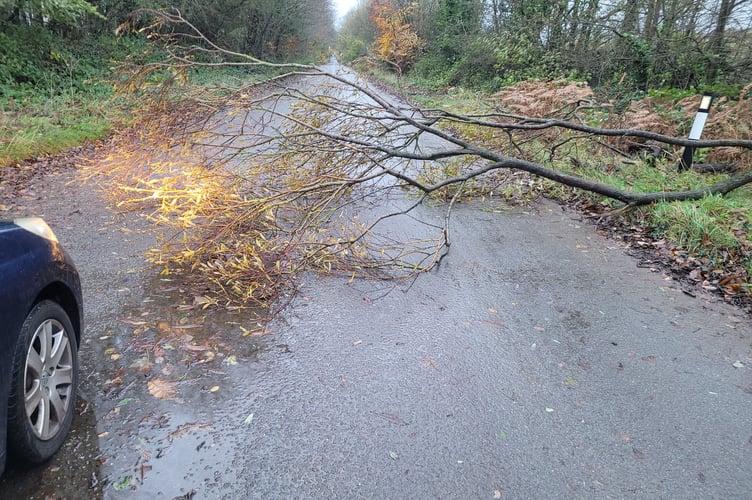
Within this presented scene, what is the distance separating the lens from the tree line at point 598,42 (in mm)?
12352

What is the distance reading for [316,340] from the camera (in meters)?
3.75

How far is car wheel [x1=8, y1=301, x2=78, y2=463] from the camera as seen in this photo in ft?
7.10

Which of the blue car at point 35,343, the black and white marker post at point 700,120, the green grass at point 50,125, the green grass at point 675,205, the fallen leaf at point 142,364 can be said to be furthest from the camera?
the green grass at point 50,125

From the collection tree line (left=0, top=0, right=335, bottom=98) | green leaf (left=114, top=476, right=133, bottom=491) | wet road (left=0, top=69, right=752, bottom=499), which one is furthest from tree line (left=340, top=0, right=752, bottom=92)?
tree line (left=0, top=0, right=335, bottom=98)

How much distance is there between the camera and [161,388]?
10.1ft

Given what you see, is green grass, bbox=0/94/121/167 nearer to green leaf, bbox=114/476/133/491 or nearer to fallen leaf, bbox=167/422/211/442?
fallen leaf, bbox=167/422/211/442

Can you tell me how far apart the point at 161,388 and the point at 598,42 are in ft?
57.4

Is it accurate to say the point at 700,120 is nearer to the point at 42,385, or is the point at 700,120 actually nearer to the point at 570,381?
the point at 570,381

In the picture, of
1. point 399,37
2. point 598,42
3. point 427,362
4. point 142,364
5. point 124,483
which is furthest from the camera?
point 399,37

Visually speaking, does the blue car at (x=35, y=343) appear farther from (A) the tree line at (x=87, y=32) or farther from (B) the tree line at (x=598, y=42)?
(B) the tree line at (x=598, y=42)

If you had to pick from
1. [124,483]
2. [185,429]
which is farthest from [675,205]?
[124,483]

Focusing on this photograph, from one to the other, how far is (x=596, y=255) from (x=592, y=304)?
1461mm

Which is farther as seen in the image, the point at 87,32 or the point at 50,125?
the point at 87,32

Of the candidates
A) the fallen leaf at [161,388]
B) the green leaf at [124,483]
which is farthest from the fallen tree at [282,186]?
the green leaf at [124,483]
